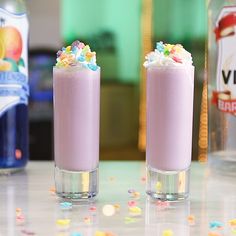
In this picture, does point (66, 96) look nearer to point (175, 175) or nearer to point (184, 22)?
point (175, 175)

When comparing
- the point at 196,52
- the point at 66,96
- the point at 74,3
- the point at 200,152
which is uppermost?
the point at 74,3

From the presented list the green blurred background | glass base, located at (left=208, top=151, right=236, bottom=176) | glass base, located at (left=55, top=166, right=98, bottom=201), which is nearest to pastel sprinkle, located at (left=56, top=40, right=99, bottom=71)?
glass base, located at (left=55, top=166, right=98, bottom=201)

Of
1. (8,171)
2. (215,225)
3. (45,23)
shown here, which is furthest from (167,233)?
(45,23)

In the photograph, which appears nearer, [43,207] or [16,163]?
[43,207]

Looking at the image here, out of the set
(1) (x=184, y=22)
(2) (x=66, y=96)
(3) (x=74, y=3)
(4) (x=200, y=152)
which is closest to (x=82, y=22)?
(3) (x=74, y=3)

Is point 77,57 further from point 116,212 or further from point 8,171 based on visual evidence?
point 8,171

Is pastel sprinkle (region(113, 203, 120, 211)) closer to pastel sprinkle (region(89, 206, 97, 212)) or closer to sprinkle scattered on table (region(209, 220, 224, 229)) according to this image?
pastel sprinkle (region(89, 206, 97, 212))
